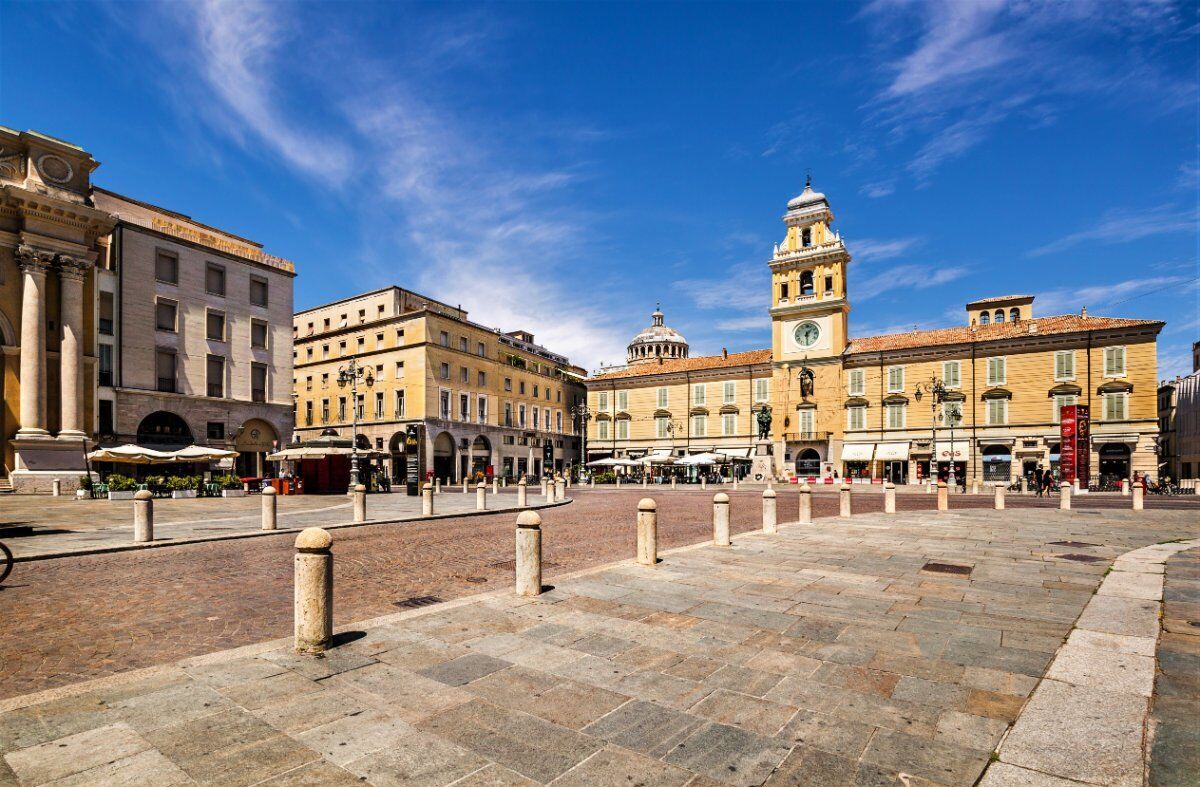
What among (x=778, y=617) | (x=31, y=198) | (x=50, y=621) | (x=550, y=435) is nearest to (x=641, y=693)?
(x=778, y=617)

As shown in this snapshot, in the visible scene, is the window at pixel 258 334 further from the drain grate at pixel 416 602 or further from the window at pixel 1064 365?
the window at pixel 1064 365

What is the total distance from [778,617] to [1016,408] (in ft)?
160

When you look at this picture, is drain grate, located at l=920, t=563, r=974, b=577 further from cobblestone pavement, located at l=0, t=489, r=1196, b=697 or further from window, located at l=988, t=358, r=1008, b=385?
window, located at l=988, t=358, r=1008, b=385

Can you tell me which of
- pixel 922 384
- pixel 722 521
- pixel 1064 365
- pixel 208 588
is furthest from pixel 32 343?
pixel 1064 365

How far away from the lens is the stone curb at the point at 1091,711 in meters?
3.14

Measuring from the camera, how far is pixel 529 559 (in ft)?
22.9

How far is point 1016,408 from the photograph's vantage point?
148ft

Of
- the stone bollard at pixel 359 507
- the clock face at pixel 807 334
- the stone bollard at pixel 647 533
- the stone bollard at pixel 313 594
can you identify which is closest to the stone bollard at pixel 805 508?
the stone bollard at pixel 647 533

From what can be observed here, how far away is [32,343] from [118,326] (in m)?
4.26

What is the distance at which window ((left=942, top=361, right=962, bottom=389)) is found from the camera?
1860 inches

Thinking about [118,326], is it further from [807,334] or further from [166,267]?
[807,334]

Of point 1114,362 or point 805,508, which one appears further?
point 1114,362

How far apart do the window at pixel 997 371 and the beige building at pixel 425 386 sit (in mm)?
39003

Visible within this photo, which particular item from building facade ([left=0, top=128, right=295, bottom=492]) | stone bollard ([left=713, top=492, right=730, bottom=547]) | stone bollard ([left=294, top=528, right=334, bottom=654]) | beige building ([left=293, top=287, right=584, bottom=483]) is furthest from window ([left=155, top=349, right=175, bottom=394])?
stone bollard ([left=294, top=528, right=334, bottom=654])
